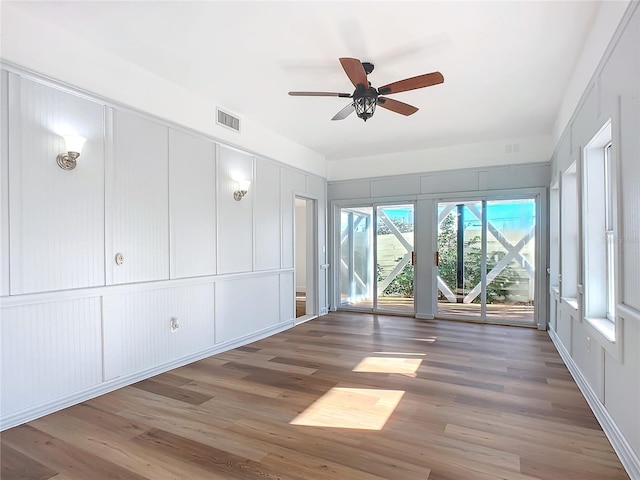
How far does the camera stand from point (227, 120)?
4.63 meters

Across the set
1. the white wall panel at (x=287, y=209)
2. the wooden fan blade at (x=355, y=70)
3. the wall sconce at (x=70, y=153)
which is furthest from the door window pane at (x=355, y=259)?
the wall sconce at (x=70, y=153)

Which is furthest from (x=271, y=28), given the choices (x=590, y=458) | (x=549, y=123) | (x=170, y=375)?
(x=549, y=123)

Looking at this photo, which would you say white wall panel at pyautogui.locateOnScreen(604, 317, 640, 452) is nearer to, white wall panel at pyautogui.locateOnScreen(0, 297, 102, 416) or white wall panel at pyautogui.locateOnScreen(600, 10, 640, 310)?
white wall panel at pyautogui.locateOnScreen(600, 10, 640, 310)

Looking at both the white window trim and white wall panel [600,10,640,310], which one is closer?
white wall panel [600,10,640,310]

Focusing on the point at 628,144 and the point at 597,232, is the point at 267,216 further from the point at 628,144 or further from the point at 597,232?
the point at 628,144

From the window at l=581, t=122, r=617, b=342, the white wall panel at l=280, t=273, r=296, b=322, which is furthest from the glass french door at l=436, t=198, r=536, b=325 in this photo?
the window at l=581, t=122, r=617, b=342

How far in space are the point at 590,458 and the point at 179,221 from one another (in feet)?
12.9

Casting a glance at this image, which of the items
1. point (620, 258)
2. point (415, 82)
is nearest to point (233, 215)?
point (415, 82)

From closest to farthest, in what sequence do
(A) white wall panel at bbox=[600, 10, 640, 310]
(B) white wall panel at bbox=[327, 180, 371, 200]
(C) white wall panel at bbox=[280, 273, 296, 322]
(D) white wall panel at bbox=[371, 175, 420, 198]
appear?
(A) white wall panel at bbox=[600, 10, 640, 310] < (C) white wall panel at bbox=[280, 273, 296, 322] < (D) white wall panel at bbox=[371, 175, 420, 198] < (B) white wall panel at bbox=[327, 180, 371, 200]

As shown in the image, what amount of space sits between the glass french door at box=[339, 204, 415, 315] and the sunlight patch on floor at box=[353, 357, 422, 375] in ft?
8.92

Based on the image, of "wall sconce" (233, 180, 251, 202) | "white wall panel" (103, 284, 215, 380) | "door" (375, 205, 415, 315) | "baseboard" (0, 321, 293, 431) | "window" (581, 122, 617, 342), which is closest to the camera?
"baseboard" (0, 321, 293, 431)

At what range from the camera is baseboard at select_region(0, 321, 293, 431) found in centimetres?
268

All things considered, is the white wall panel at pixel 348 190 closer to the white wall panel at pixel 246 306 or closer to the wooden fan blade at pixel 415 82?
the white wall panel at pixel 246 306

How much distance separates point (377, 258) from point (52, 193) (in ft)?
17.4
